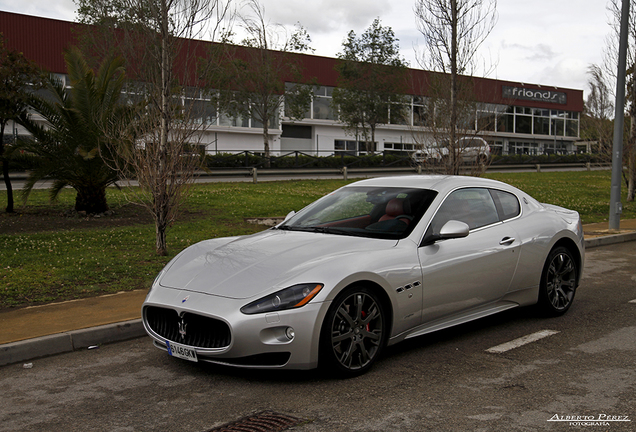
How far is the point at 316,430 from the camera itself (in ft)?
12.3

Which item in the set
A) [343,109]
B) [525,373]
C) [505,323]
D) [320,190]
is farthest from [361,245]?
[343,109]

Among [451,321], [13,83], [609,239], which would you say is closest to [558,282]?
[451,321]

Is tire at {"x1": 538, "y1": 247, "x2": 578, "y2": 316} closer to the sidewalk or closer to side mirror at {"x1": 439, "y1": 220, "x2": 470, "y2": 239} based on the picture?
side mirror at {"x1": 439, "y1": 220, "x2": 470, "y2": 239}

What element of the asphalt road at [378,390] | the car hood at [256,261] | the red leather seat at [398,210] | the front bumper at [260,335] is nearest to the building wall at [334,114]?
the red leather seat at [398,210]

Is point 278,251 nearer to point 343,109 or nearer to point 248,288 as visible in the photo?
point 248,288

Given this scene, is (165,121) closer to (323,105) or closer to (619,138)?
(619,138)

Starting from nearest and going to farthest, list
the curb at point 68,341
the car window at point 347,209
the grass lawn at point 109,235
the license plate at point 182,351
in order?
the license plate at point 182,351 → the curb at point 68,341 → the car window at point 347,209 → the grass lawn at point 109,235

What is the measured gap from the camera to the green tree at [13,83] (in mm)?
13570

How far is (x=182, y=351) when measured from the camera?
15.2 ft

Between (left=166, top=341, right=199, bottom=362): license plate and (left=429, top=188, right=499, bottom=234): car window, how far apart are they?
2.27m

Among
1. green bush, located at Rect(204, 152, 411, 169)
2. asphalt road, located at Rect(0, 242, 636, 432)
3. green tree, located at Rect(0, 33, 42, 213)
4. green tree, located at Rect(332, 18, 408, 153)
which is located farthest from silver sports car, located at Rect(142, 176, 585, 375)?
green tree, located at Rect(332, 18, 408, 153)

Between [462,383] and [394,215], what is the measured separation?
1.65 m

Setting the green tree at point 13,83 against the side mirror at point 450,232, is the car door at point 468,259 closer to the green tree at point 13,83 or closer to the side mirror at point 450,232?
the side mirror at point 450,232

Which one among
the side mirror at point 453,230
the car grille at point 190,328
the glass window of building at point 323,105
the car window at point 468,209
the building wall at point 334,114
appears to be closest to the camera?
the car grille at point 190,328
